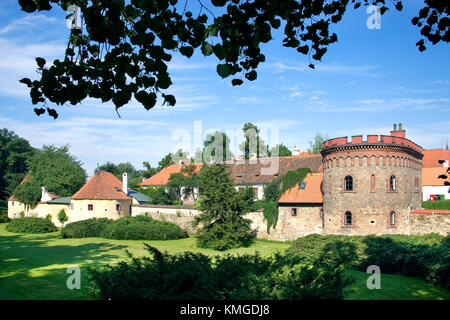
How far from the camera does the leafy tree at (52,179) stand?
48000 millimetres

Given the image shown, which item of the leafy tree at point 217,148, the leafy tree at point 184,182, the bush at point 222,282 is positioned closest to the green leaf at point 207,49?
the bush at point 222,282

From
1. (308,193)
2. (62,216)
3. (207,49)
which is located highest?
(207,49)

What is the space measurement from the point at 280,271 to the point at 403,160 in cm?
2327

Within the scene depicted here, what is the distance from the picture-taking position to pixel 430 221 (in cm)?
2631

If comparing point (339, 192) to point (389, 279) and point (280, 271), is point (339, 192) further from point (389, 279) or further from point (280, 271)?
point (280, 271)

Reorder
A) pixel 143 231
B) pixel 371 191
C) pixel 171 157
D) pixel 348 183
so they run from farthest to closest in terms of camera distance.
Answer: pixel 171 157
pixel 143 231
pixel 348 183
pixel 371 191

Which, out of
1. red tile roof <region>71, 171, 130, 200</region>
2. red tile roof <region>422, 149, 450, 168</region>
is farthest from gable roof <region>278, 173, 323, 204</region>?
red tile roof <region>422, 149, 450, 168</region>

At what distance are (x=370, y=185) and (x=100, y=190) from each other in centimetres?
2823

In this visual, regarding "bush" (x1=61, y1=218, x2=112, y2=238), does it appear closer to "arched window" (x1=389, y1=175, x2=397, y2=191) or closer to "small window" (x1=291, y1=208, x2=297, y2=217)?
"small window" (x1=291, y1=208, x2=297, y2=217)

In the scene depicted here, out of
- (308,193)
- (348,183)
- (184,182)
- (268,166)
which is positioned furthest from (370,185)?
(184,182)

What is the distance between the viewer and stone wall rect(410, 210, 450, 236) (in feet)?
83.7

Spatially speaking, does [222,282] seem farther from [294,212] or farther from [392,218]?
[294,212]

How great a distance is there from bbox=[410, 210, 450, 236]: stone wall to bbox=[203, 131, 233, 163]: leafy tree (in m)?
37.8

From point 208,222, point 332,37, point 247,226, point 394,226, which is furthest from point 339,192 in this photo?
point 332,37
